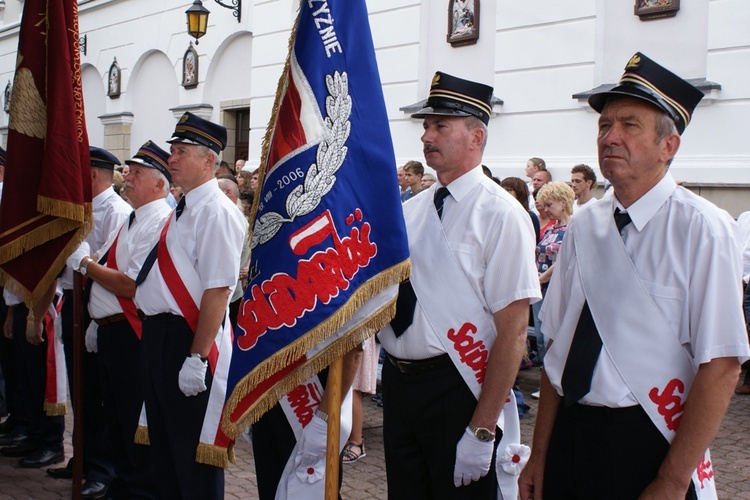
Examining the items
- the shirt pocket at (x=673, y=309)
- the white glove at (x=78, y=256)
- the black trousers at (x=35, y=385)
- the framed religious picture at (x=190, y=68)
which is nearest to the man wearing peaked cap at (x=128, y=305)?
the white glove at (x=78, y=256)

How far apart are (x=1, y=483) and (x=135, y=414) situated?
53.3 inches

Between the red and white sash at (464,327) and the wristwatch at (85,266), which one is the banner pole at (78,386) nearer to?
the wristwatch at (85,266)

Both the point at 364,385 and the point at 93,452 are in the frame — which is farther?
the point at 364,385

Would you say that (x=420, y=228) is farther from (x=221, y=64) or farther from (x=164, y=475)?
(x=221, y=64)

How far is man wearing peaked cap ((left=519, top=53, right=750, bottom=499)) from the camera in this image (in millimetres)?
2381

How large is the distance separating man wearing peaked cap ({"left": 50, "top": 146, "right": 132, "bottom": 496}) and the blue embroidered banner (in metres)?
2.64

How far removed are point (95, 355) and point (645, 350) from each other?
3.89 metres

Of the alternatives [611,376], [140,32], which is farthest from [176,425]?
[140,32]

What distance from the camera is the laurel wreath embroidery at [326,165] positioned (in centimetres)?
291

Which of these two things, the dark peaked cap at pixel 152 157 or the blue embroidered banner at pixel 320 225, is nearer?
the blue embroidered banner at pixel 320 225

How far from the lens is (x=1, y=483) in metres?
5.37

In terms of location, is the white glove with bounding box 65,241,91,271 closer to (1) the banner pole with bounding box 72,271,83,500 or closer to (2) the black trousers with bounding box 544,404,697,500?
(1) the banner pole with bounding box 72,271,83,500

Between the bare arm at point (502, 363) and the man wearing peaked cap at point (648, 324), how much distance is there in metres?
0.33

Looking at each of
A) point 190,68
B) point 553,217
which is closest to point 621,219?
point 553,217
